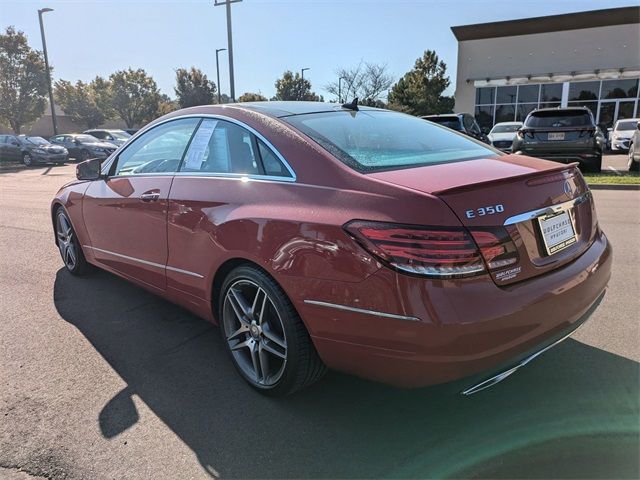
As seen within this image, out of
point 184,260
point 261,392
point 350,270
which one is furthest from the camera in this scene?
point 184,260

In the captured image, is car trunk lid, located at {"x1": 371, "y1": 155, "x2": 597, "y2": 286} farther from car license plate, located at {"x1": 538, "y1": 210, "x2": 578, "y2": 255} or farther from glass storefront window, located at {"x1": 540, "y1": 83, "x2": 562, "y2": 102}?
glass storefront window, located at {"x1": 540, "y1": 83, "x2": 562, "y2": 102}

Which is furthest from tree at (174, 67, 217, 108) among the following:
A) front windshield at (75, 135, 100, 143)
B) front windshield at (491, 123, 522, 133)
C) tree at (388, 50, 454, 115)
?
front windshield at (491, 123, 522, 133)

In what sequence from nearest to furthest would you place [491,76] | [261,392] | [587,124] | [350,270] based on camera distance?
[350,270] → [261,392] → [587,124] → [491,76]

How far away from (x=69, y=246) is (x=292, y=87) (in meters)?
46.8

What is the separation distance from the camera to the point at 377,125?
10.3ft

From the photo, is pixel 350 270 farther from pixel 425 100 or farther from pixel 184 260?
pixel 425 100

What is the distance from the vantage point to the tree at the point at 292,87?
48406 mm

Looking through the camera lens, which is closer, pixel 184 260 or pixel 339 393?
pixel 339 393

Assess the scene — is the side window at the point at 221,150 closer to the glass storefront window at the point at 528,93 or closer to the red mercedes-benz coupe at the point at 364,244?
the red mercedes-benz coupe at the point at 364,244

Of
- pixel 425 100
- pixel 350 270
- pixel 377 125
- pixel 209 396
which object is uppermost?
pixel 425 100

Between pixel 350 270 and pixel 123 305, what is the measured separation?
111 inches

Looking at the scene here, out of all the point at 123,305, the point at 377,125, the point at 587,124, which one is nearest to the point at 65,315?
the point at 123,305

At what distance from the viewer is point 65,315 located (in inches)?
160

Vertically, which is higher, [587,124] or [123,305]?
[587,124]
